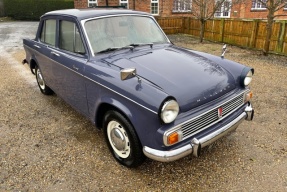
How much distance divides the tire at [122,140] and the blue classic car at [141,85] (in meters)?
0.01

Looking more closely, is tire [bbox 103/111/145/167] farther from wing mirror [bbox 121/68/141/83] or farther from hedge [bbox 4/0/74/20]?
hedge [bbox 4/0/74/20]

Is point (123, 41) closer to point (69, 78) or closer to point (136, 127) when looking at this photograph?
point (69, 78)

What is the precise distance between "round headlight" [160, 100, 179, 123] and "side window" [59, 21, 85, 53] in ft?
5.55

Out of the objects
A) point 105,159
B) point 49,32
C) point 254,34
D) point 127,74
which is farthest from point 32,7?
point 127,74

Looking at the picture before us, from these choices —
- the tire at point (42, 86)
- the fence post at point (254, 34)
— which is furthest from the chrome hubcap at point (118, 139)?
the fence post at point (254, 34)

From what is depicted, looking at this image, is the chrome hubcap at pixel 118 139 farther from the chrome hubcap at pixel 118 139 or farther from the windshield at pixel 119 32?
the windshield at pixel 119 32

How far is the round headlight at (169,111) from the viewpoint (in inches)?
94.6

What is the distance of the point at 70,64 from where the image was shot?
144 inches

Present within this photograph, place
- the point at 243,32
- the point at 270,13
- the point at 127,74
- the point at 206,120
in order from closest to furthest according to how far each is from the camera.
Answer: the point at 127,74 → the point at 206,120 → the point at 270,13 → the point at 243,32

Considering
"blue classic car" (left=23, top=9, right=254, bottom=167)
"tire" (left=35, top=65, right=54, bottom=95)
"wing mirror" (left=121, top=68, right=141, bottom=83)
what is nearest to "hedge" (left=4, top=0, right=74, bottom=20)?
"tire" (left=35, top=65, right=54, bottom=95)

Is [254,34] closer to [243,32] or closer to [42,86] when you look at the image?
[243,32]

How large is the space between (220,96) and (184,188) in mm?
1159

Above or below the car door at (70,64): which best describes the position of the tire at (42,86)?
below

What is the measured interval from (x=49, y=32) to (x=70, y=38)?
1.06m
